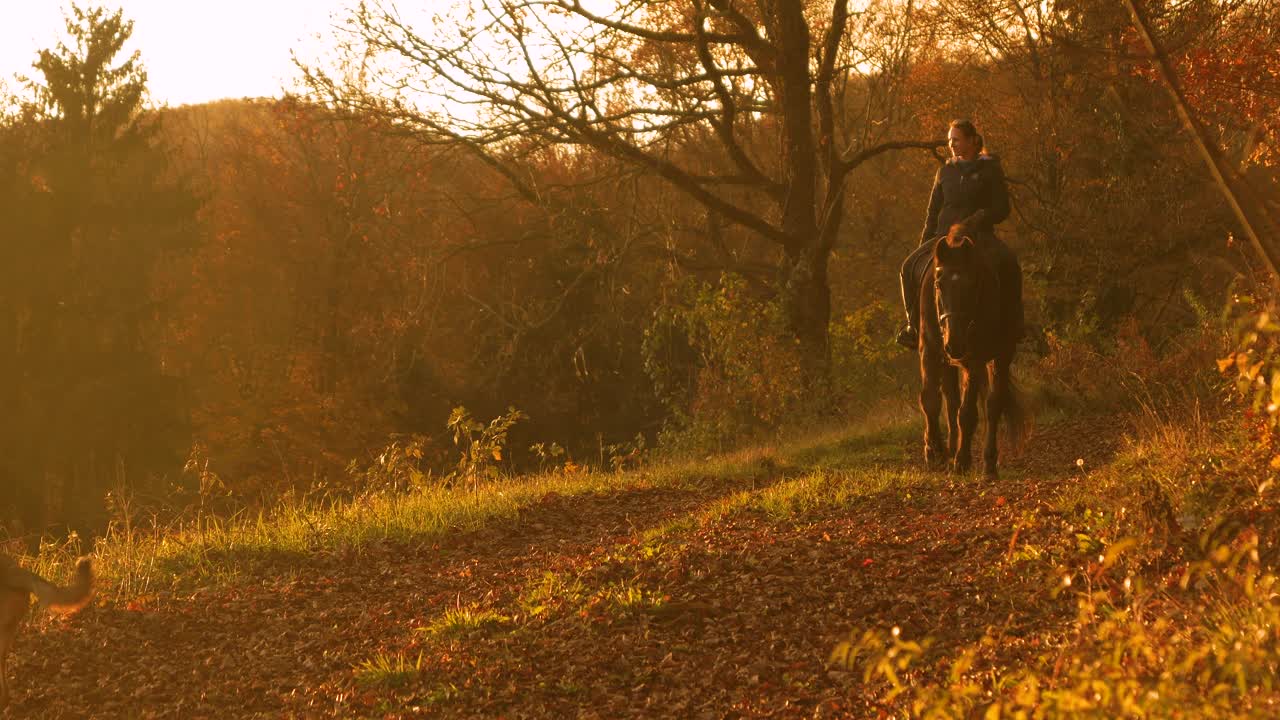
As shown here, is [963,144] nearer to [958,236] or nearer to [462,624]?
[958,236]

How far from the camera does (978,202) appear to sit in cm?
1008

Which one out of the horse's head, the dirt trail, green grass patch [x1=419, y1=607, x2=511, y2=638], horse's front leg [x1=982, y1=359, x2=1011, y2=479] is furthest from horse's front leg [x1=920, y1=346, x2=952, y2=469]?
green grass patch [x1=419, y1=607, x2=511, y2=638]

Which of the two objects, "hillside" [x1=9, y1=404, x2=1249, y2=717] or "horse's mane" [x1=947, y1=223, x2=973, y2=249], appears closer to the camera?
"hillside" [x1=9, y1=404, x2=1249, y2=717]

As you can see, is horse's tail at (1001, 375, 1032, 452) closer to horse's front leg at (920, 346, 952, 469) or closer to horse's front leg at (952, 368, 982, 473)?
horse's front leg at (952, 368, 982, 473)

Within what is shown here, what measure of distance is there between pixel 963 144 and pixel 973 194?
444 mm

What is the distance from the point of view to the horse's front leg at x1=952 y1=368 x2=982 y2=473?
10.3 metres

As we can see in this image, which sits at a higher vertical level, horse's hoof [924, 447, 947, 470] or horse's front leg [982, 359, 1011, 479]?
horse's front leg [982, 359, 1011, 479]

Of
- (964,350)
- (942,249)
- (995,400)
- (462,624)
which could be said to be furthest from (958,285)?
(462,624)

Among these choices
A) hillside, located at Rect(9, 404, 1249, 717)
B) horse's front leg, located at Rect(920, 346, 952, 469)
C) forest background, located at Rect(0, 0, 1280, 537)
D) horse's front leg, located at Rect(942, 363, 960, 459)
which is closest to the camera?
hillside, located at Rect(9, 404, 1249, 717)

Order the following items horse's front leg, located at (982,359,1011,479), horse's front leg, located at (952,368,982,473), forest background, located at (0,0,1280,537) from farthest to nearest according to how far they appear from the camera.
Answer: forest background, located at (0,0,1280,537), horse's front leg, located at (952,368,982,473), horse's front leg, located at (982,359,1011,479)

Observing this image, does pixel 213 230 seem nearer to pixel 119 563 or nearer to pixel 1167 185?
pixel 1167 185

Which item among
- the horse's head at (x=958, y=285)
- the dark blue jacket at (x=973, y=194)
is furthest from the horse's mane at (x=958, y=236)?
the dark blue jacket at (x=973, y=194)

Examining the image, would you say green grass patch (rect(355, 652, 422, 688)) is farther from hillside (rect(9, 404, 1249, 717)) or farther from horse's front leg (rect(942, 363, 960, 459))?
horse's front leg (rect(942, 363, 960, 459))

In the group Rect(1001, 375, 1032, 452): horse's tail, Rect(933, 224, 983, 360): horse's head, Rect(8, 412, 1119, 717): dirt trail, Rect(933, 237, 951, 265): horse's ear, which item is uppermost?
Rect(933, 237, 951, 265): horse's ear
